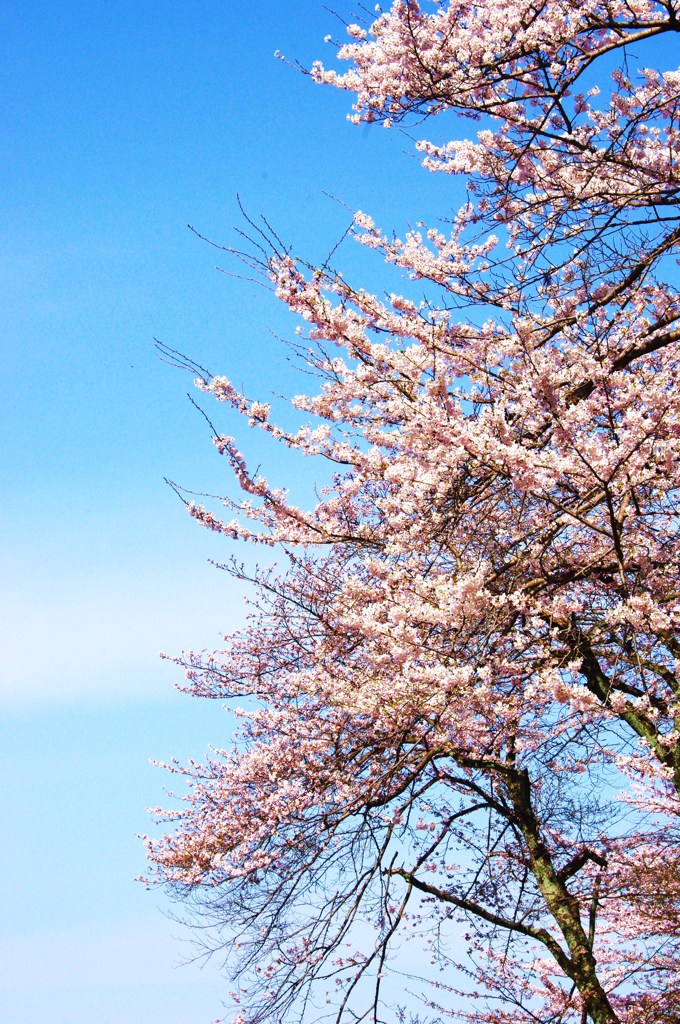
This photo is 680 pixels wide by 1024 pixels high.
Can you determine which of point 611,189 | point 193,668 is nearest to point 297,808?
point 193,668

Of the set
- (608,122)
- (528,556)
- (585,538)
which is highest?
(608,122)

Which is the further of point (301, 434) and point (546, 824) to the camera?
point (546, 824)

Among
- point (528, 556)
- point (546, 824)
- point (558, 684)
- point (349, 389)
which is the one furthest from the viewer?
point (546, 824)

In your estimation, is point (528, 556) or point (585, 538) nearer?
point (528, 556)

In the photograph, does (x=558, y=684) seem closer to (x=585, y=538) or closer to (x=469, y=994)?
(x=585, y=538)

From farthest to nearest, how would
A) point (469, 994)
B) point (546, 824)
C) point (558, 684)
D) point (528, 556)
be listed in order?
point (469, 994) → point (546, 824) → point (528, 556) → point (558, 684)

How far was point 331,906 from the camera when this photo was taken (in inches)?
251

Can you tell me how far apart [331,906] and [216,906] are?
76.1 inches

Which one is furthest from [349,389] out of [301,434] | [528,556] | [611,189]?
[611,189]

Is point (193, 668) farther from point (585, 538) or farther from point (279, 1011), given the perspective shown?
point (585, 538)

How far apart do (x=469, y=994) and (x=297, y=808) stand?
12.2 feet

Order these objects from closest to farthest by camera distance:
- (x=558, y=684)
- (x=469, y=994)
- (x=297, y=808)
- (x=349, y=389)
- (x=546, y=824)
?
1. (x=558, y=684)
2. (x=349, y=389)
3. (x=297, y=808)
4. (x=546, y=824)
5. (x=469, y=994)

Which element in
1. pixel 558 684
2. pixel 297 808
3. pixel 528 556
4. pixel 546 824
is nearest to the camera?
pixel 558 684

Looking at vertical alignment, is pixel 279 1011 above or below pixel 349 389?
below
